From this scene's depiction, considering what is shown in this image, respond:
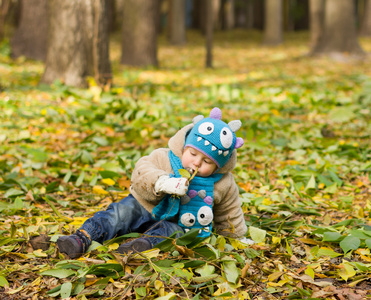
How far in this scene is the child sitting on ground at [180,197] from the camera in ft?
8.14

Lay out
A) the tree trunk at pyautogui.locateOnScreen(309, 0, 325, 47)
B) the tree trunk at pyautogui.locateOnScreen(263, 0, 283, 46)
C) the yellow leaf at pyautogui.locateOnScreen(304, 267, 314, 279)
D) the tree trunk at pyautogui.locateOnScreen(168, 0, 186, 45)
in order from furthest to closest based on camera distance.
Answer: the tree trunk at pyautogui.locateOnScreen(263, 0, 283, 46) < the tree trunk at pyautogui.locateOnScreen(168, 0, 186, 45) < the tree trunk at pyautogui.locateOnScreen(309, 0, 325, 47) < the yellow leaf at pyautogui.locateOnScreen(304, 267, 314, 279)

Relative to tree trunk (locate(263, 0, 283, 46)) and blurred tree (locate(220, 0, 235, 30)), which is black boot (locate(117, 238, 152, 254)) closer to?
tree trunk (locate(263, 0, 283, 46))

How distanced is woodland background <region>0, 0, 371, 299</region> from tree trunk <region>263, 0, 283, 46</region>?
7.88m

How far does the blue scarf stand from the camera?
2613mm

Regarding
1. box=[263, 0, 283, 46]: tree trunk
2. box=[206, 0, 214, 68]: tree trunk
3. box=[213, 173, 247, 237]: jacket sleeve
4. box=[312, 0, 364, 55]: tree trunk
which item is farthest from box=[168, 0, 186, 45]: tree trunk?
box=[213, 173, 247, 237]: jacket sleeve

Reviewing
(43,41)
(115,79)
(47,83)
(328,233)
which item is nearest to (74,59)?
(47,83)

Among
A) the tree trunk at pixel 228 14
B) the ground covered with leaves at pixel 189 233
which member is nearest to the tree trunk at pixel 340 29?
the ground covered with leaves at pixel 189 233

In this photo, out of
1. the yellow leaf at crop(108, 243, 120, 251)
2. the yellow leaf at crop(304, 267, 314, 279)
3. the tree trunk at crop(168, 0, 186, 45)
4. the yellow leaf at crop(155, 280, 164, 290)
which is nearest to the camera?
the yellow leaf at crop(155, 280, 164, 290)

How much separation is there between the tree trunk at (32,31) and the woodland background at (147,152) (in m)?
0.03

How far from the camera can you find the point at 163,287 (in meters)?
2.15

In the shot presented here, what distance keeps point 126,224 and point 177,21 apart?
16.2m

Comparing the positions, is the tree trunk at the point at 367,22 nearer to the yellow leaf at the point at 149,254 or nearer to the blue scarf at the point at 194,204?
the blue scarf at the point at 194,204

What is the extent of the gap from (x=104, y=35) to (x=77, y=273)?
17.4 feet

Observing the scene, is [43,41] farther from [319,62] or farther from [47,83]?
[319,62]
